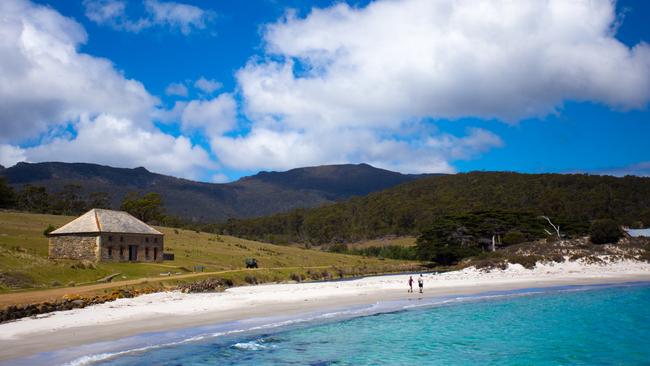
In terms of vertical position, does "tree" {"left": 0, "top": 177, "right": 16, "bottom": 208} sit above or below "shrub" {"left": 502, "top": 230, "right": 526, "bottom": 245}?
above

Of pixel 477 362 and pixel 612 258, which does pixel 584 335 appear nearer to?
pixel 477 362

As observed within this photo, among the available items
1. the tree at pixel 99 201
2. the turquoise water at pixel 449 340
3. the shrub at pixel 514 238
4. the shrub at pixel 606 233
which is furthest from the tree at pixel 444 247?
the tree at pixel 99 201

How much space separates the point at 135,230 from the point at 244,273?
15.2 m

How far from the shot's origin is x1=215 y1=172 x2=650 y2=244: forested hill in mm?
147000

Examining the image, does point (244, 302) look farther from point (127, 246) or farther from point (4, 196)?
point (4, 196)

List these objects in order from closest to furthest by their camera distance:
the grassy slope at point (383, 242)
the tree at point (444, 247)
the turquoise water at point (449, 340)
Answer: the turquoise water at point (449, 340)
the tree at point (444, 247)
the grassy slope at point (383, 242)

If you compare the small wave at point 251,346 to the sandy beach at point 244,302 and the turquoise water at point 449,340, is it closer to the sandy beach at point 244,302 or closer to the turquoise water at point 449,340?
the turquoise water at point 449,340

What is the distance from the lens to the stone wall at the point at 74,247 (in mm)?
55781

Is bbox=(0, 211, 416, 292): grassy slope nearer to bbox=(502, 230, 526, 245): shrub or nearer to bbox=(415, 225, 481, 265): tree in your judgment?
bbox=(415, 225, 481, 265): tree

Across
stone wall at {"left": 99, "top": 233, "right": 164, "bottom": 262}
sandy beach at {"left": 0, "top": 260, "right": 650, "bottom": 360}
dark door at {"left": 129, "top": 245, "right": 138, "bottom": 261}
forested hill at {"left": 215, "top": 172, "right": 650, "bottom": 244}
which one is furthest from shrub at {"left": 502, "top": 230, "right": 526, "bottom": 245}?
dark door at {"left": 129, "top": 245, "right": 138, "bottom": 261}

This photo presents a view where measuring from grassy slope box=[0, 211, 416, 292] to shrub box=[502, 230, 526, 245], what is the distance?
59.0ft

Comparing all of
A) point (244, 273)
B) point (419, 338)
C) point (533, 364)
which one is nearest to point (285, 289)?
point (244, 273)

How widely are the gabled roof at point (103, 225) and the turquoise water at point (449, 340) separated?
36810 mm

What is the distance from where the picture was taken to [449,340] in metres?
25.0
